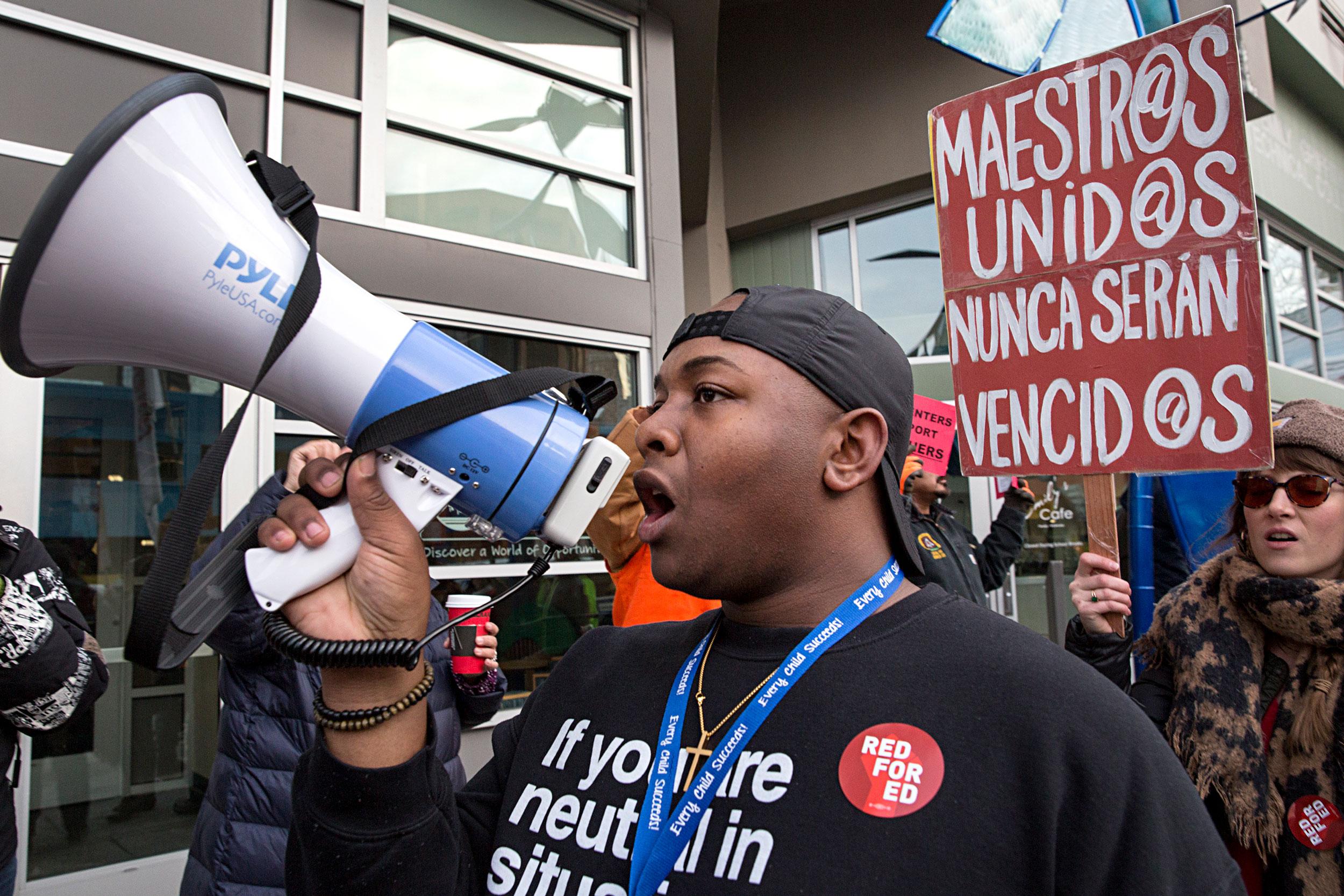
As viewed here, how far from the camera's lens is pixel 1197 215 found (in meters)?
2.12

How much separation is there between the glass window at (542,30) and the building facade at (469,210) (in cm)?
2

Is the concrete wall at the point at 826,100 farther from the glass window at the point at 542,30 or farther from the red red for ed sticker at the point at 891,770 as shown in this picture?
the red red for ed sticker at the point at 891,770

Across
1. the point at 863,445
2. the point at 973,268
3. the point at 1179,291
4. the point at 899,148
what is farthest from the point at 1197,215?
the point at 899,148

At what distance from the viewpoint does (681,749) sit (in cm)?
107

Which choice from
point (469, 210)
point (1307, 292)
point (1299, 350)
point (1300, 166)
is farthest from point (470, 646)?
point (1300, 166)

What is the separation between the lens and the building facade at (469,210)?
12.0 feet

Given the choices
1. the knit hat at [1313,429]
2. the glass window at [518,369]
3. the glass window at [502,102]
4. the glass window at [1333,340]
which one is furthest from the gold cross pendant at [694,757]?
the glass window at [1333,340]

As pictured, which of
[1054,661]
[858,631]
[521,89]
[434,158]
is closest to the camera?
[1054,661]

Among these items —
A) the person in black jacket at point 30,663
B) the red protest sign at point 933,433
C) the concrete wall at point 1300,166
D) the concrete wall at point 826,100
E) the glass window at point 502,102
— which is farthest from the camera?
the concrete wall at point 1300,166

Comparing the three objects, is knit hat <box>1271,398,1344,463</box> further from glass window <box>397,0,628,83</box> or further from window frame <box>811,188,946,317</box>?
window frame <box>811,188,946,317</box>

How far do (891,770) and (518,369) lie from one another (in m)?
3.45

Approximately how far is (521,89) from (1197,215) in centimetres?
437

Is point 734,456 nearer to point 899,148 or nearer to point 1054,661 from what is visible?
point 1054,661

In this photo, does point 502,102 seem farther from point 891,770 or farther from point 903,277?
point 891,770
